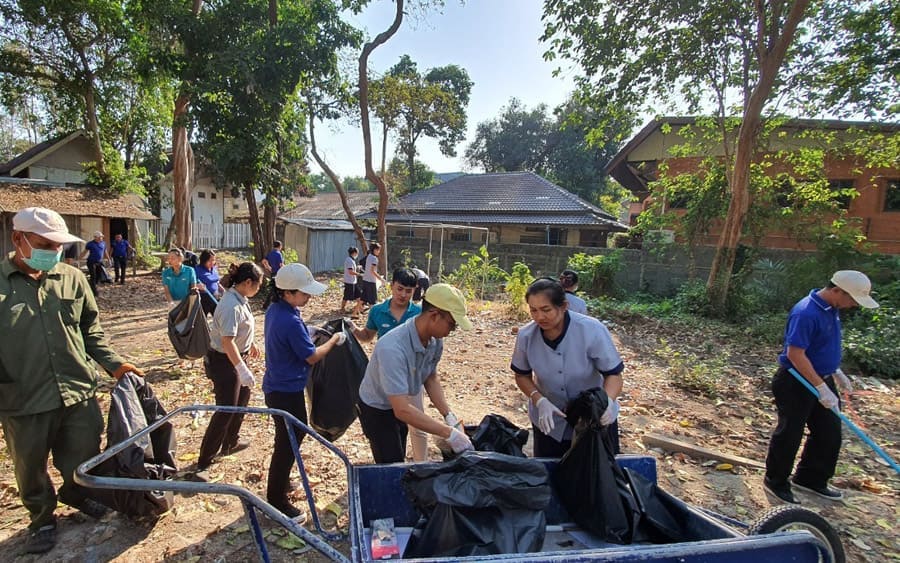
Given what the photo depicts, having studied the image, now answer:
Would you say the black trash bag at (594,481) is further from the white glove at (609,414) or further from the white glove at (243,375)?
the white glove at (243,375)

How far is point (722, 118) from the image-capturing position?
36.0 feet

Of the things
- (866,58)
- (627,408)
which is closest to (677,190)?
(866,58)

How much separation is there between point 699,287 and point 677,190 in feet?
10.8

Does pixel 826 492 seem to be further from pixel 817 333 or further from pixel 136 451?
pixel 136 451

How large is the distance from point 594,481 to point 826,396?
2230 millimetres

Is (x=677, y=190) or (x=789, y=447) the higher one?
(x=677, y=190)

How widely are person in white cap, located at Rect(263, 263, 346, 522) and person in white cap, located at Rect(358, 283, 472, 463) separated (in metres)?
0.45

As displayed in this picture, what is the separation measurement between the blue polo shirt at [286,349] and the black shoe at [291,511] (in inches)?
30.6

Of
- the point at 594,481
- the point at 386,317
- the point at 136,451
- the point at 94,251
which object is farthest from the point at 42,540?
the point at 94,251

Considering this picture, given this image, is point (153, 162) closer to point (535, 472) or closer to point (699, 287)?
point (699, 287)

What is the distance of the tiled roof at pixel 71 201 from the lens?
1484 cm

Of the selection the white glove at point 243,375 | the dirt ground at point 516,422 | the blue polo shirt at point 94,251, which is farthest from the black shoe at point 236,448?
the blue polo shirt at point 94,251

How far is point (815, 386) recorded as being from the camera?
330 cm

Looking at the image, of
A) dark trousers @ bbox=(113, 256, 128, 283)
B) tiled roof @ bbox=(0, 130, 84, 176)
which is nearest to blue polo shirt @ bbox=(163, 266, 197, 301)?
dark trousers @ bbox=(113, 256, 128, 283)
